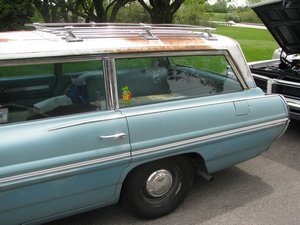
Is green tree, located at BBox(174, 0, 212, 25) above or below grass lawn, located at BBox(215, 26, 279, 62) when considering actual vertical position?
above

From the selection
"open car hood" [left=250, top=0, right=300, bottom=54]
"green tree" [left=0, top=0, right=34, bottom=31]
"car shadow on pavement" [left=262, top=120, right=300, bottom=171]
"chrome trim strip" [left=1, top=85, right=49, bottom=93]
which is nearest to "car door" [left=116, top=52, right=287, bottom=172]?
"chrome trim strip" [left=1, top=85, right=49, bottom=93]

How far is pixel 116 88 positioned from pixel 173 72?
2.20 ft

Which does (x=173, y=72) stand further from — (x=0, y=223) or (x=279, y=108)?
(x=0, y=223)

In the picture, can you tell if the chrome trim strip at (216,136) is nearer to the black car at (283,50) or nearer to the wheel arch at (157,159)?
the wheel arch at (157,159)

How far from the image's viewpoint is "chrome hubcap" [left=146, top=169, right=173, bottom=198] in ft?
10.2

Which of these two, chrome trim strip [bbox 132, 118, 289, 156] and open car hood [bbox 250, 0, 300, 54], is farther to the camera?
open car hood [bbox 250, 0, 300, 54]

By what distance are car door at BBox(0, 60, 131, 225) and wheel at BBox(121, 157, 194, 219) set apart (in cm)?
22

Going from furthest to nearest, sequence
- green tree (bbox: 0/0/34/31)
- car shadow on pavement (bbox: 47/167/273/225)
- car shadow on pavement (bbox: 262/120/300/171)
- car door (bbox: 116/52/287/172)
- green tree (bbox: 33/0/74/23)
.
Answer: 1. green tree (bbox: 33/0/74/23)
2. green tree (bbox: 0/0/34/31)
3. car shadow on pavement (bbox: 262/120/300/171)
4. car shadow on pavement (bbox: 47/167/273/225)
5. car door (bbox: 116/52/287/172)

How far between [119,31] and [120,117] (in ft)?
2.62

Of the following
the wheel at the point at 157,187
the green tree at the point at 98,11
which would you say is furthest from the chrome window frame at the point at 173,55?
the green tree at the point at 98,11

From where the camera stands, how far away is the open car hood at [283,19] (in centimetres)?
516

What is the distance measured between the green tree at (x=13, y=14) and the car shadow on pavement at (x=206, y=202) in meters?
11.7

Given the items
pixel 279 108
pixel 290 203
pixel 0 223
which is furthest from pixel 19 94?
pixel 290 203

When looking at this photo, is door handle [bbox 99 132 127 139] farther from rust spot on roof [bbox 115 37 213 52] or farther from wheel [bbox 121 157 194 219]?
rust spot on roof [bbox 115 37 213 52]
